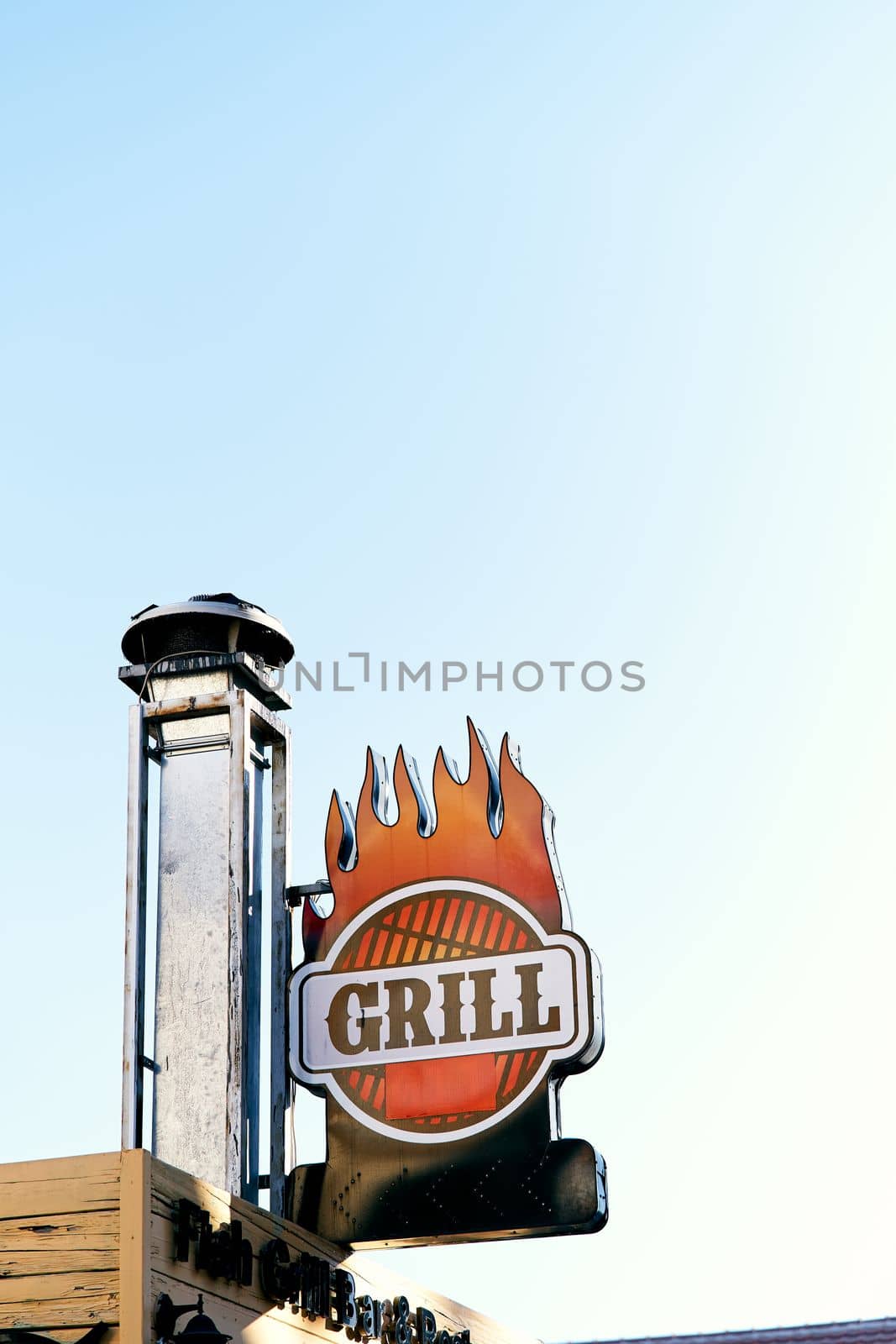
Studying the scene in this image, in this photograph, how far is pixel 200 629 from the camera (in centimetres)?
1177

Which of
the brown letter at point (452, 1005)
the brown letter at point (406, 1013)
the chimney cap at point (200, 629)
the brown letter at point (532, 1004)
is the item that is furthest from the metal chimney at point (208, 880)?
the brown letter at point (532, 1004)

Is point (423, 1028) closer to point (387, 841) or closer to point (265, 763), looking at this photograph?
point (387, 841)

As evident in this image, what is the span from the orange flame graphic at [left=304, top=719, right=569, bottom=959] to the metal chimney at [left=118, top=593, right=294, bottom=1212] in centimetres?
42

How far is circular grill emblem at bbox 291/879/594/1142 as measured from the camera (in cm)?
1032

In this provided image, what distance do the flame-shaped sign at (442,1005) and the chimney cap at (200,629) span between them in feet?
4.35

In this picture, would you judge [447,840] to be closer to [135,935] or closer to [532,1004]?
[532,1004]

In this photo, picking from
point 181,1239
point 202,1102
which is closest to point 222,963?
point 202,1102

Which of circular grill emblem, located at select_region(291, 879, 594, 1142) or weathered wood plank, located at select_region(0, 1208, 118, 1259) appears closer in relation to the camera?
weathered wood plank, located at select_region(0, 1208, 118, 1259)

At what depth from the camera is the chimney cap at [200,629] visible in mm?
11742

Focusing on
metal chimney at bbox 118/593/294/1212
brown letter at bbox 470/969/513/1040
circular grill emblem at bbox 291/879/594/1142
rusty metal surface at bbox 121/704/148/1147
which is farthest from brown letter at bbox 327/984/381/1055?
rusty metal surface at bbox 121/704/148/1147

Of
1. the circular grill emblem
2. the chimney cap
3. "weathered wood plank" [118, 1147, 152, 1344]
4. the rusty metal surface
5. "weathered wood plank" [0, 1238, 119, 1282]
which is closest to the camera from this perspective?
"weathered wood plank" [118, 1147, 152, 1344]

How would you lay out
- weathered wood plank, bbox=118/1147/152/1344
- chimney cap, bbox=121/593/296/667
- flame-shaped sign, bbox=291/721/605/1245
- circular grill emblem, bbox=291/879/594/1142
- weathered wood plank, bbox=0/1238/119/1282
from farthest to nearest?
chimney cap, bbox=121/593/296/667 < circular grill emblem, bbox=291/879/594/1142 < flame-shaped sign, bbox=291/721/605/1245 < weathered wood plank, bbox=0/1238/119/1282 < weathered wood plank, bbox=118/1147/152/1344

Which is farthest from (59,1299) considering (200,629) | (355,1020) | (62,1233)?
(200,629)

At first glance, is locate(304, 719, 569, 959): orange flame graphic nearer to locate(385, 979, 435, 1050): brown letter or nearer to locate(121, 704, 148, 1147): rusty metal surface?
locate(385, 979, 435, 1050): brown letter
